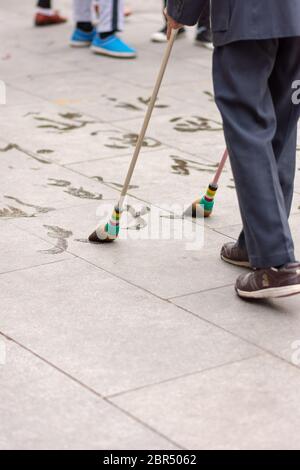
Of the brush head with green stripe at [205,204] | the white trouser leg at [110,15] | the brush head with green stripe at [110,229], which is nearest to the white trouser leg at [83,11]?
the white trouser leg at [110,15]

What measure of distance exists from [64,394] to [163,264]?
1316 millimetres

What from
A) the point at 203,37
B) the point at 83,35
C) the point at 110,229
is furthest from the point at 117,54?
the point at 110,229

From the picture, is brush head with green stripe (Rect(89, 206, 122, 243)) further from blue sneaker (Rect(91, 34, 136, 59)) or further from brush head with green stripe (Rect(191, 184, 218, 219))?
blue sneaker (Rect(91, 34, 136, 59))

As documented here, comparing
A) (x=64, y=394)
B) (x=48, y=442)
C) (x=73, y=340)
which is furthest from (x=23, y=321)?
(x=48, y=442)

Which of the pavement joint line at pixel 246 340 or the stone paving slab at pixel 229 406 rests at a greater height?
the stone paving slab at pixel 229 406

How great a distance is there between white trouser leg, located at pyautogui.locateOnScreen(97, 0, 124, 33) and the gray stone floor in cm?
164

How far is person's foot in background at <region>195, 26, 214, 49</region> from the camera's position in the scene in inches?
369

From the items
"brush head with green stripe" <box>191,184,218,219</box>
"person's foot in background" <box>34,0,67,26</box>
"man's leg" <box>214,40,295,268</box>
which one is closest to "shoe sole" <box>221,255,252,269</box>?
"man's leg" <box>214,40,295,268</box>

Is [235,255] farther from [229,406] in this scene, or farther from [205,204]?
[229,406]

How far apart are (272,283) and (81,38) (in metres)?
5.49

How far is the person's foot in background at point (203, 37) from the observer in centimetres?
938

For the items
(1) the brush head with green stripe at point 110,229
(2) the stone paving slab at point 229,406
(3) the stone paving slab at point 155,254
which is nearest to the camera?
(2) the stone paving slab at point 229,406

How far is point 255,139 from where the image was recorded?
13.7 feet

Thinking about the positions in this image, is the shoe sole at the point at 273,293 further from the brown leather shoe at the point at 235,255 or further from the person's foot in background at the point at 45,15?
the person's foot in background at the point at 45,15
